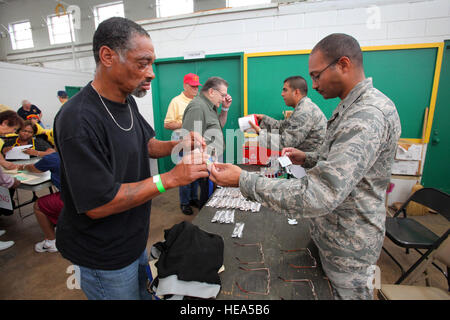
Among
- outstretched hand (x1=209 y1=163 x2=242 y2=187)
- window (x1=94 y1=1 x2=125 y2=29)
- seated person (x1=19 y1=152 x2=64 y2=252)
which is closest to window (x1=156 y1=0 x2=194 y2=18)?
window (x1=94 y1=1 x2=125 y2=29)

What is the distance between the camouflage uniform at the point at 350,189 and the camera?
3.16 feet

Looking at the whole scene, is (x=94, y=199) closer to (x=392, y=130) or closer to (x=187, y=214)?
(x=392, y=130)

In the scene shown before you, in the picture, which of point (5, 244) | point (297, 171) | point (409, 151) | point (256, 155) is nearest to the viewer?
point (297, 171)

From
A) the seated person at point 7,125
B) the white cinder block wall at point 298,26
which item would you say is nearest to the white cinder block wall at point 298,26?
the white cinder block wall at point 298,26

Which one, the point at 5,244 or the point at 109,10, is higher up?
the point at 109,10

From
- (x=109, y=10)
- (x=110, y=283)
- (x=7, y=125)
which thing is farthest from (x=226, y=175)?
(x=109, y=10)

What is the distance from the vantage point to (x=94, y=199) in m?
0.88

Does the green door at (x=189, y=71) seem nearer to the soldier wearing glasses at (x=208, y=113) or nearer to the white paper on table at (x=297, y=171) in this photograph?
the soldier wearing glasses at (x=208, y=113)

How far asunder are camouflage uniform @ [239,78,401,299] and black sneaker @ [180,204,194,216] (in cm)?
278

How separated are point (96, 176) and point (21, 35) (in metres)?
11.3

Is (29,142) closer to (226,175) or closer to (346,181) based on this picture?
(226,175)

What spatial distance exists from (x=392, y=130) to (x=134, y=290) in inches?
61.3

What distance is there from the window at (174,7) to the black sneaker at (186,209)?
4892 mm

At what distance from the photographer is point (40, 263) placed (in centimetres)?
272
